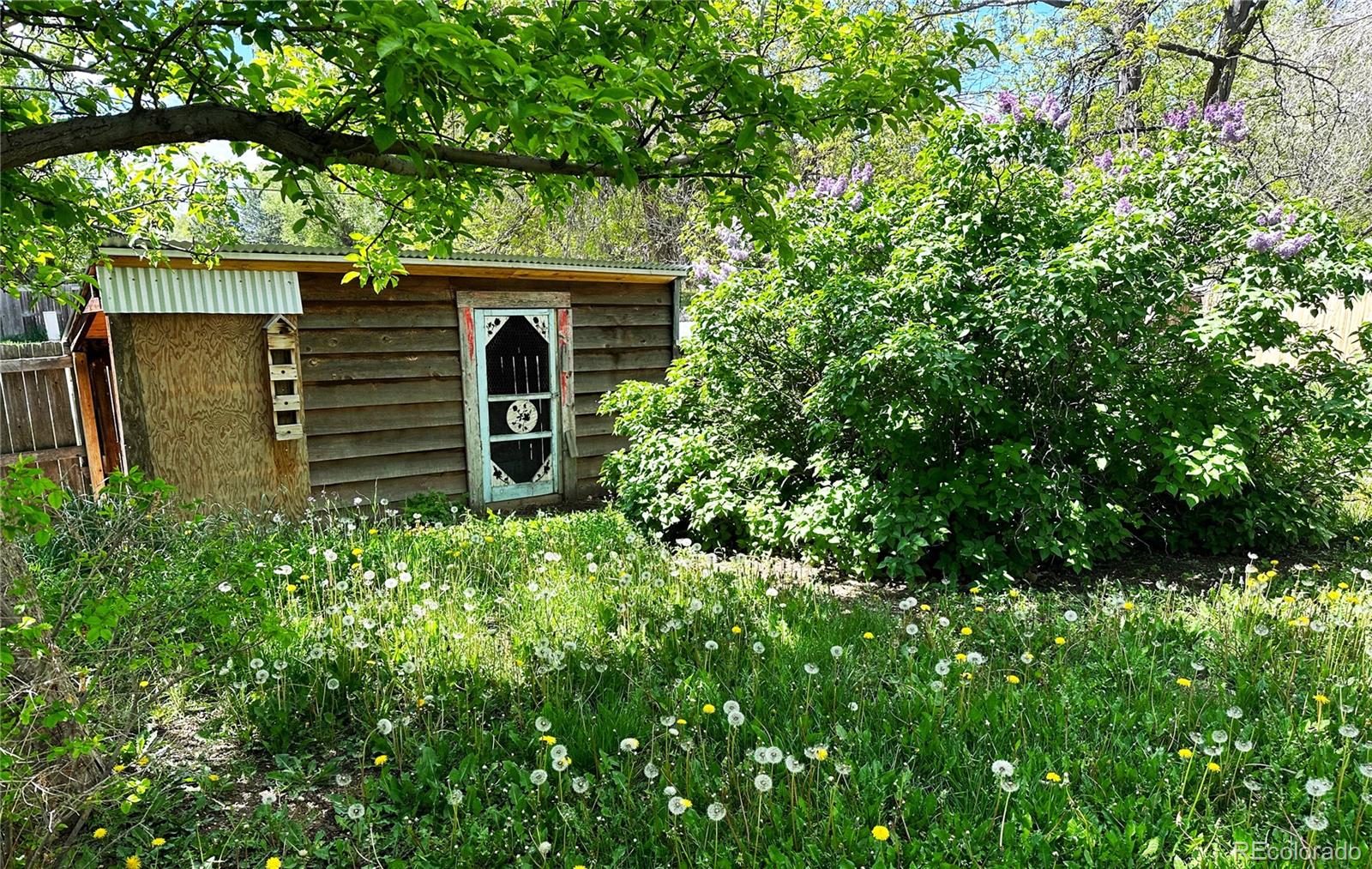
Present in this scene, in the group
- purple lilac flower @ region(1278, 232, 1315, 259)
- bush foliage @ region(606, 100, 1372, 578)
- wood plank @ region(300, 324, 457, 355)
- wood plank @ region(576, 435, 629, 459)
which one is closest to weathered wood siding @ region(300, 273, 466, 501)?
wood plank @ region(300, 324, 457, 355)

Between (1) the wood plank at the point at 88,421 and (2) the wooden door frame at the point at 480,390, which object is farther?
(2) the wooden door frame at the point at 480,390

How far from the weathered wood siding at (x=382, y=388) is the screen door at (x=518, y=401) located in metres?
0.28

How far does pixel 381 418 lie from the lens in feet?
21.9

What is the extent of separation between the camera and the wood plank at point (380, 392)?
20.8 ft

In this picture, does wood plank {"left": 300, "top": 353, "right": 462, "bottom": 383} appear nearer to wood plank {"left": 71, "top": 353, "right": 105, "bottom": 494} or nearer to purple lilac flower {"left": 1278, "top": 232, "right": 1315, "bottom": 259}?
wood plank {"left": 71, "top": 353, "right": 105, "bottom": 494}

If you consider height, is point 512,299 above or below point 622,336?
above

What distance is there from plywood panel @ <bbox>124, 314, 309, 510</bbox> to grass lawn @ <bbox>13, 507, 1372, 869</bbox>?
1.87 meters

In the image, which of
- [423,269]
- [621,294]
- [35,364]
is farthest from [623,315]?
[35,364]

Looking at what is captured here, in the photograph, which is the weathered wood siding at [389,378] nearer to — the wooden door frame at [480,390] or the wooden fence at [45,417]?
the wooden door frame at [480,390]

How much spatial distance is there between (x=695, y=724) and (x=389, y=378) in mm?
5026

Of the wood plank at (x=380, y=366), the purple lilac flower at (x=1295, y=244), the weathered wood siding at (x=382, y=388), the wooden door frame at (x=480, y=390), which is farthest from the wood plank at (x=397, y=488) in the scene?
the purple lilac flower at (x=1295, y=244)

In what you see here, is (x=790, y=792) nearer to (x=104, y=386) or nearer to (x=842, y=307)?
(x=842, y=307)

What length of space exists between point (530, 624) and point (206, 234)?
2.90 m

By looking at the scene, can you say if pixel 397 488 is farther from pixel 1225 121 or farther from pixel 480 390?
pixel 1225 121
